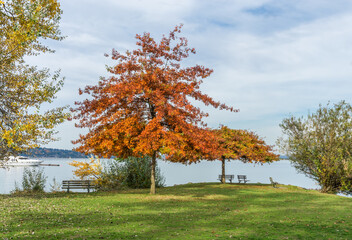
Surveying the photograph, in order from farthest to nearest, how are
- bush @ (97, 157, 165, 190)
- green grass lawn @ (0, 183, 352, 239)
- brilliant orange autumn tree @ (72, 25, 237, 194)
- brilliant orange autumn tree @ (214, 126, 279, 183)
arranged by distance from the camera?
brilliant orange autumn tree @ (214, 126, 279, 183) → bush @ (97, 157, 165, 190) → brilliant orange autumn tree @ (72, 25, 237, 194) → green grass lawn @ (0, 183, 352, 239)

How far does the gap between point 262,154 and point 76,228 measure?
24.6 m

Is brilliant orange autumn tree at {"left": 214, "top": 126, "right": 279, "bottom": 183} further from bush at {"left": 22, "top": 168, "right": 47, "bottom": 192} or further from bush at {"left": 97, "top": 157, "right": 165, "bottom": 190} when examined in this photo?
bush at {"left": 22, "top": 168, "right": 47, "bottom": 192}

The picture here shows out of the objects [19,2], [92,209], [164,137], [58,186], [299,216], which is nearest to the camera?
[299,216]

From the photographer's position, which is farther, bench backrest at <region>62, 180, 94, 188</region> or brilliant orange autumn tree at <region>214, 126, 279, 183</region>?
brilliant orange autumn tree at <region>214, 126, 279, 183</region>

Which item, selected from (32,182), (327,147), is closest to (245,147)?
(327,147)

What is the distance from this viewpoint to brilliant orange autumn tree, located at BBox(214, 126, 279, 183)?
31.5 meters

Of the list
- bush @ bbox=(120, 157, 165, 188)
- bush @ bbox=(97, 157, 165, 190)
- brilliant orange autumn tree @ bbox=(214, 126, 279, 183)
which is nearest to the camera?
bush @ bbox=(97, 157, 165, 190)

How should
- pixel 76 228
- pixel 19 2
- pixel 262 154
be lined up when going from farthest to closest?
pixel 262 154 < pixel 19 2 < pixel 76 228

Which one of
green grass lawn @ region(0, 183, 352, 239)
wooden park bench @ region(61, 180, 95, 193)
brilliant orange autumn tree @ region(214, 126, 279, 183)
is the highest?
brilliant orange autumn tree @ region(214, 126, 279, 183)

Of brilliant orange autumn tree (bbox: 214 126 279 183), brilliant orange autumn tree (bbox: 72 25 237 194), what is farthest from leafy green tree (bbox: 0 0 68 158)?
brilliant orange autumn tree (bbox: 214 126 279 183)

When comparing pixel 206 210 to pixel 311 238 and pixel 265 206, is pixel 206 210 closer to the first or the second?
pixel 265 206

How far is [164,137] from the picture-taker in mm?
18844

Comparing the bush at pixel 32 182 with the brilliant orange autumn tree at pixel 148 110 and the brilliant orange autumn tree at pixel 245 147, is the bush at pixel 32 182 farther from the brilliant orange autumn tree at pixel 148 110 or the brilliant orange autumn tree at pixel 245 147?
the brilliant orange autumn tree at pixel 245 147

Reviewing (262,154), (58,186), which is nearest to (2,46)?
(58,186)
